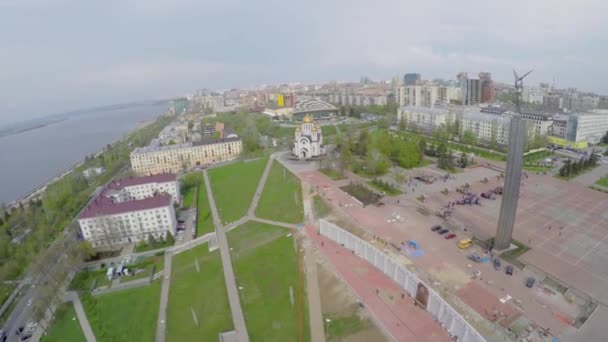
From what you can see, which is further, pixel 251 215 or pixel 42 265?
pixel 251 215

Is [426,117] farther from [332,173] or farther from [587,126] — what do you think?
[332,173]

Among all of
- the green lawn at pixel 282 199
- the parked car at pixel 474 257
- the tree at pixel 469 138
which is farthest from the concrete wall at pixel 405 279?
the tree at pixel 469 138

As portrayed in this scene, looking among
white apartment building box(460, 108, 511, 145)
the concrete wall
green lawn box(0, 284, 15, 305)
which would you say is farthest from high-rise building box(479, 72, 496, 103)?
green lawn box(0, 284, 15, 305)

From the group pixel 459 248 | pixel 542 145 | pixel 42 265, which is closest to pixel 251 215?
pixel 42 265

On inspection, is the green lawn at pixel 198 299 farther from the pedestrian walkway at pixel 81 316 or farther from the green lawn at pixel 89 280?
Result: the green lawn at pixel 89 280

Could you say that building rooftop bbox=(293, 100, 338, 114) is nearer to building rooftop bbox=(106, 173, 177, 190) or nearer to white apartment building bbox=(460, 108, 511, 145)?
white apartment building bbox=(460, 108, 511, 145)

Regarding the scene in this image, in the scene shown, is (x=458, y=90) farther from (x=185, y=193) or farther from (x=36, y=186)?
(x=36, y=186)

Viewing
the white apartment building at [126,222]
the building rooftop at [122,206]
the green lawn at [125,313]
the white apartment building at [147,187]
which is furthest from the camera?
the white apartment building at [147,187]
